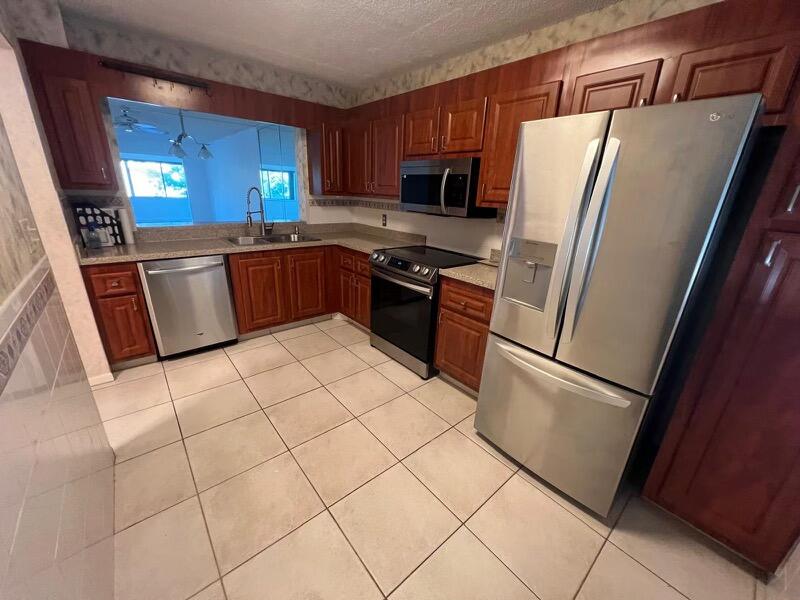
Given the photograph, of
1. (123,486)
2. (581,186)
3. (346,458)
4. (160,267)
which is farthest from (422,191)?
(123,486)

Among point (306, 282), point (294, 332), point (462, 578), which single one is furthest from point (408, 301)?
point (462, 578)

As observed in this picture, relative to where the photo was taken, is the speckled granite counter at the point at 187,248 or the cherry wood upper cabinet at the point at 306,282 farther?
the cherry wood upper cabinet at the point at 306,282

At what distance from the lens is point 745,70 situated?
4.10 feet

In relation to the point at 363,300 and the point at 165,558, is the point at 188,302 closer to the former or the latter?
the point at 363,300

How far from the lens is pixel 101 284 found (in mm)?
2275

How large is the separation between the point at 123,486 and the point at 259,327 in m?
1.69

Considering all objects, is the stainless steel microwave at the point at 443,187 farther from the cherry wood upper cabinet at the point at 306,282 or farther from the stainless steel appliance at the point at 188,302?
the stainless steel appliance at the point at 188,302

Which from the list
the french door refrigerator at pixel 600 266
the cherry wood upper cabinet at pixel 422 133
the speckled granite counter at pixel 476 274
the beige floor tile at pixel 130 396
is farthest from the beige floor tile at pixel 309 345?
the cherry wood upper cabinet at pixel 422 133

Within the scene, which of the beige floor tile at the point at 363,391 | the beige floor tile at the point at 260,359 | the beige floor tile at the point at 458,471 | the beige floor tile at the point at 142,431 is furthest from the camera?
the beige floor tile at the point at 260,359

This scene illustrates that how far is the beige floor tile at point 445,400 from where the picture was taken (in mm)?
2211

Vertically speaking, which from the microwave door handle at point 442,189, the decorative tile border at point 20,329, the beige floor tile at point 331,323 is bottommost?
the beige floor tile at point 331,323

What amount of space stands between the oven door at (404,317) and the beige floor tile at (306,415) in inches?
28.4

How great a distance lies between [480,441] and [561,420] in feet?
2.00

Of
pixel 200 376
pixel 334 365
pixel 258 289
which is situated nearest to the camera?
pixel 200 376
